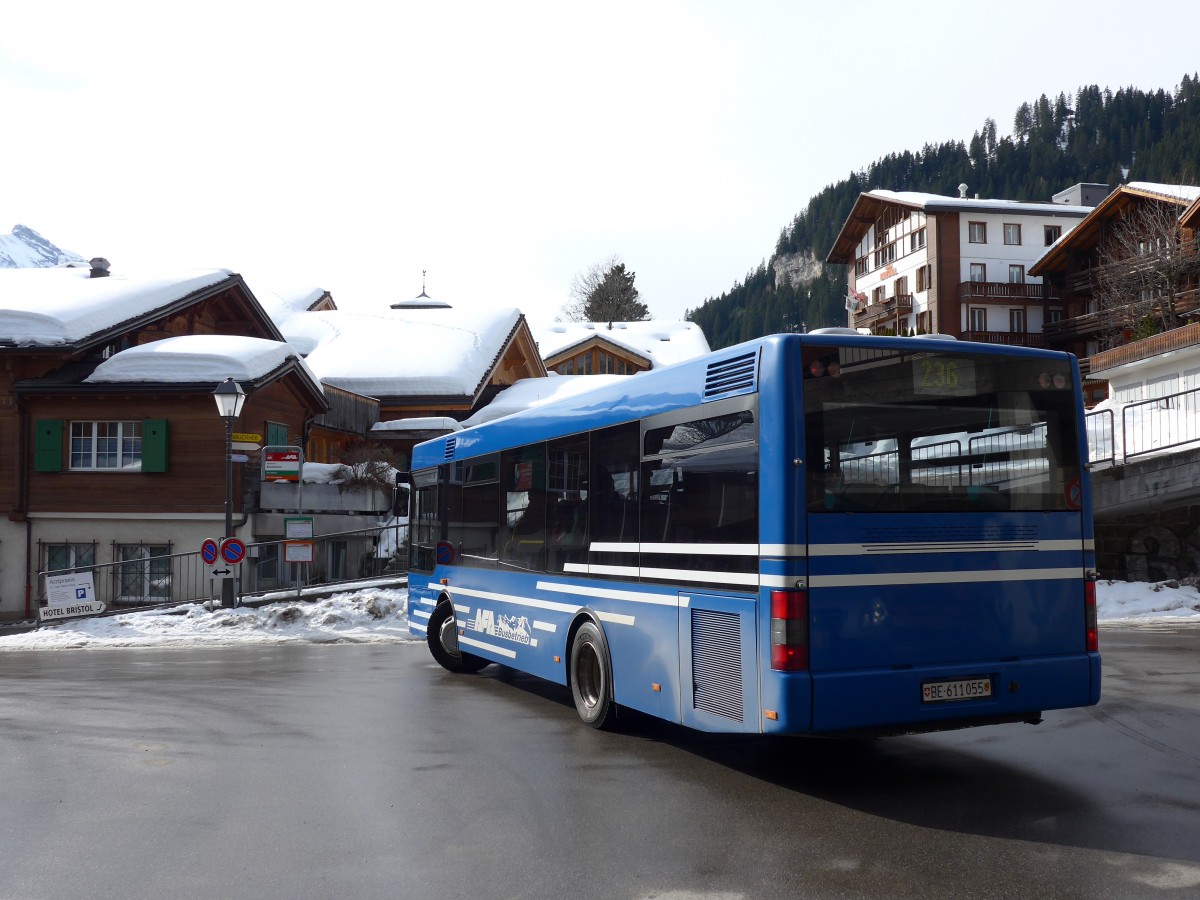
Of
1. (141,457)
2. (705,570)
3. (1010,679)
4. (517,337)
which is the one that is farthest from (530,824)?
(517,337)

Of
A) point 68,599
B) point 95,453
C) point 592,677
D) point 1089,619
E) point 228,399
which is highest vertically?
point 228,399

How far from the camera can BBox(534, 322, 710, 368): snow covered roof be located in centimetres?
6069

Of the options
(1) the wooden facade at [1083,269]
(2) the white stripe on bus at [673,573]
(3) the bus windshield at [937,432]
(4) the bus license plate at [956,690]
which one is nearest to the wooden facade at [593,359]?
(1) the wooden facade at [1083,269]

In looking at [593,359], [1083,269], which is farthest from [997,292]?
[593,359]

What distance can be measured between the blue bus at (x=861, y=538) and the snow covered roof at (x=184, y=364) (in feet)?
71.8

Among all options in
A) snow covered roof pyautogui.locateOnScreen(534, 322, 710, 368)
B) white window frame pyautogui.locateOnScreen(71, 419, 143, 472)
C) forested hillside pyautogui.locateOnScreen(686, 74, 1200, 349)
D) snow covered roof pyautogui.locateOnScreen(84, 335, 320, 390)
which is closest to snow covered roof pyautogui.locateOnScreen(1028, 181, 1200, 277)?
snow covered roof pyautogui.locateOnScreen(534, 322, 710, 368)

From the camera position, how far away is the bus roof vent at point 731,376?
7.08m

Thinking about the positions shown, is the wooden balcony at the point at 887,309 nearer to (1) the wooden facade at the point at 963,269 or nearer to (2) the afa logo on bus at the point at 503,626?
(1) the wooden facade at the point at 963,269

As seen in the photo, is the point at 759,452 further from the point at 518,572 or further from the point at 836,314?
the point at 836,314

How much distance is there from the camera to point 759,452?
6.91 m

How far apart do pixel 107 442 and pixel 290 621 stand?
11.6 meters

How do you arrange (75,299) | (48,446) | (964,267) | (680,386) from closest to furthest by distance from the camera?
(680,386) → (48,446) → (75,299) → (964,267)

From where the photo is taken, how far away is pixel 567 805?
6.79 m

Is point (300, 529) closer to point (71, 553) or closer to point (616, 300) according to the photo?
point (71, 553)
